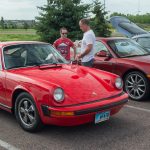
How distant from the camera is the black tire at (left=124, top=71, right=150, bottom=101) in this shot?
7434 millimetres

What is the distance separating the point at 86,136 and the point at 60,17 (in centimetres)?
1328

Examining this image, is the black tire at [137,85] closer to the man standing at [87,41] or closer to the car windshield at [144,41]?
the man standing at [87,41]

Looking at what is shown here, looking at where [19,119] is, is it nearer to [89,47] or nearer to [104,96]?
[104,96]

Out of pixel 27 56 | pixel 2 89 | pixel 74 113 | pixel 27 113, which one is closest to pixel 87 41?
pixel 27 56

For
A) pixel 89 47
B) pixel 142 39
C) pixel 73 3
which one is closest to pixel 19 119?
pixel 89 47

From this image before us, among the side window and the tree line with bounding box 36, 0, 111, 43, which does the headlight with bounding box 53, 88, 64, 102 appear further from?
the tree line with bounding box 36, 0, 111, 43

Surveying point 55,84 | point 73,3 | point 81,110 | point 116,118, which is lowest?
point 116,118

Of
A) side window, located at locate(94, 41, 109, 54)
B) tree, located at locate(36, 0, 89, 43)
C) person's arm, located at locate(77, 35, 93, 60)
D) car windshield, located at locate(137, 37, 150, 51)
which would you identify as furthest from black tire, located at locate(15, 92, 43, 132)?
tree, located at locate(36, 0, 89, 43)

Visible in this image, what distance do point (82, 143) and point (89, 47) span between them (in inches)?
119

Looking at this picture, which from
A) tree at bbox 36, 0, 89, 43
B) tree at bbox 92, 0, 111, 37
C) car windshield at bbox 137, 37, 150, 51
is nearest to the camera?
car windshield at bbox 137, 37, 150, 51

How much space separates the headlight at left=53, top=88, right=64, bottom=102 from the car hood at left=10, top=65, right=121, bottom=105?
0.26 ft

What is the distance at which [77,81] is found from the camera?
5406 millimetres

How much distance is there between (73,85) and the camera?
5262 millimetres

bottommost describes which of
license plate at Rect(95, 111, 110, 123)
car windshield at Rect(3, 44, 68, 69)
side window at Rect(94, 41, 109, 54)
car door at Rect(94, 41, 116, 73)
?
license plate at Rect(95, 111, 110, 123)
